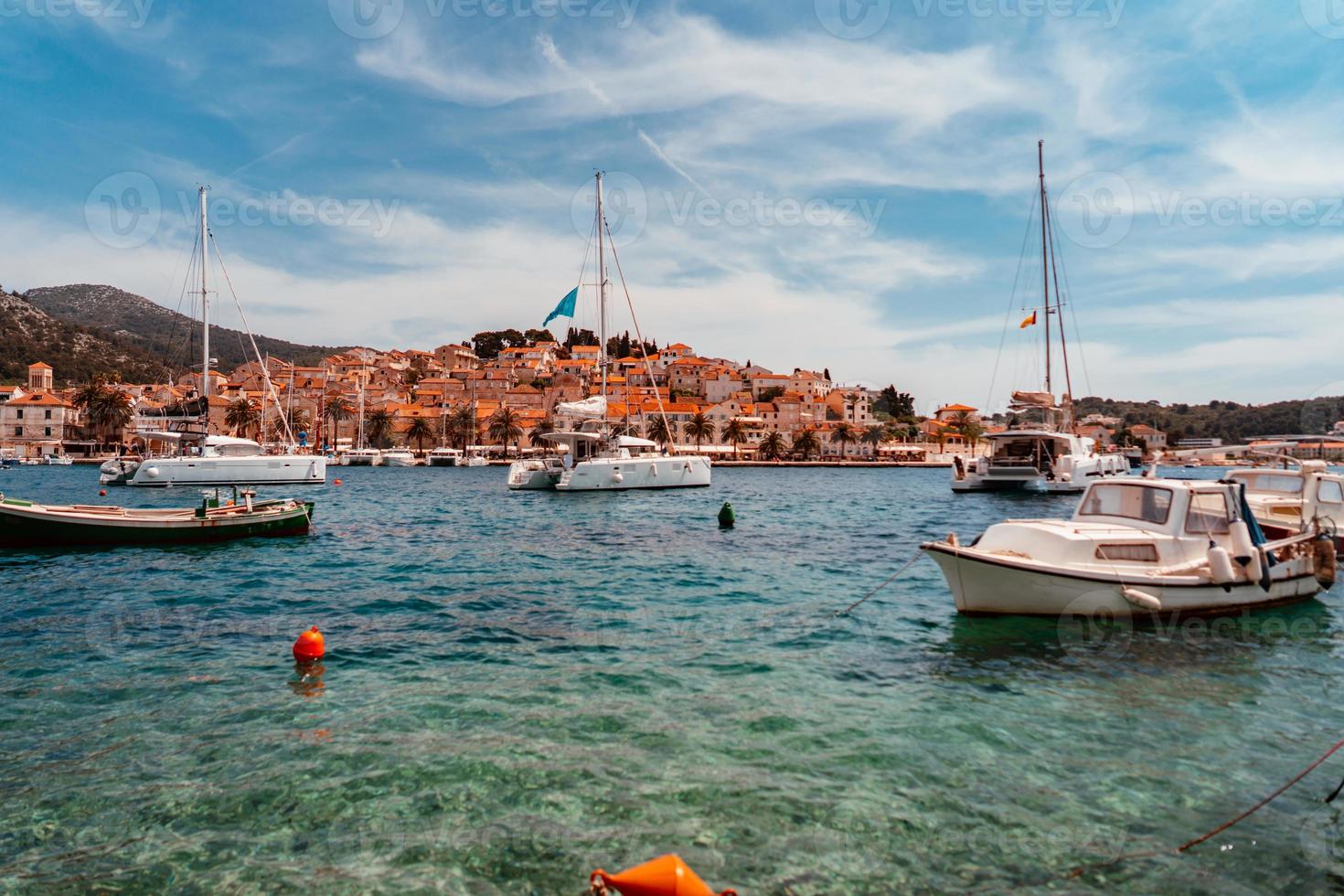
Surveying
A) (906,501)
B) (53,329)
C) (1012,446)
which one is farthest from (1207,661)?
(53,329)

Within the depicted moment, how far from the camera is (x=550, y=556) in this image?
20812mm

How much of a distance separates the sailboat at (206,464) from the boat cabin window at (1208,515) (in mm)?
53782

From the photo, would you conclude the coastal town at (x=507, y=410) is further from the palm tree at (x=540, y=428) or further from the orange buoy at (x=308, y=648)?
the orange buoy at (x=308, y=648)

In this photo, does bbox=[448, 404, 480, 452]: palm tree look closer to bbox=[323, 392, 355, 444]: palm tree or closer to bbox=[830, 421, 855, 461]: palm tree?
bbox=[323, 392, 355, 444]: palm tree

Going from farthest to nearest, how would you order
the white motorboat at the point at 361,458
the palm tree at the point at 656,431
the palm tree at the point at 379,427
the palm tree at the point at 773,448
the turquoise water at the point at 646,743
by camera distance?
1. the palm tree at the point at 773,448
2. the palm tree at the point at 379,427
3. the palm tree at the point at 656,431
4. the white motorboat at the point at 361,458
5. the turquoise water at the point at 646,743

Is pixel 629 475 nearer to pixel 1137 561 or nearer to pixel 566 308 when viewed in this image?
pixel 566 308

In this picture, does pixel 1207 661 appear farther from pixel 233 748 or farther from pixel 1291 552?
pixel 233 748

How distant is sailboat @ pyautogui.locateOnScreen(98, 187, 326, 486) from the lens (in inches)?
2003

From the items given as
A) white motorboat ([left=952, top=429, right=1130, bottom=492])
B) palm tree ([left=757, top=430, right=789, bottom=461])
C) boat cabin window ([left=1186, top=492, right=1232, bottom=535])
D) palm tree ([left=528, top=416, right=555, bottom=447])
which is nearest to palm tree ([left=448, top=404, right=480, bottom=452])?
palm tree ([left=528, top=416, right=555, bottom=447])

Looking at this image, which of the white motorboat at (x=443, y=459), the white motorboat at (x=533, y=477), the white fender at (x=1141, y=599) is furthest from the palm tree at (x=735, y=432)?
the white fender at (x=1141, y=599)

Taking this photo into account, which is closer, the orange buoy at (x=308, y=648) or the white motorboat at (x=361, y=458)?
the orange buoy at (x=308, y=648)

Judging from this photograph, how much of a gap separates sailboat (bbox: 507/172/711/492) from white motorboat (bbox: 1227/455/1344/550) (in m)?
30.1

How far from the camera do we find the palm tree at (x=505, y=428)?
12419cm

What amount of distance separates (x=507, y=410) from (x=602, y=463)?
88282mm
